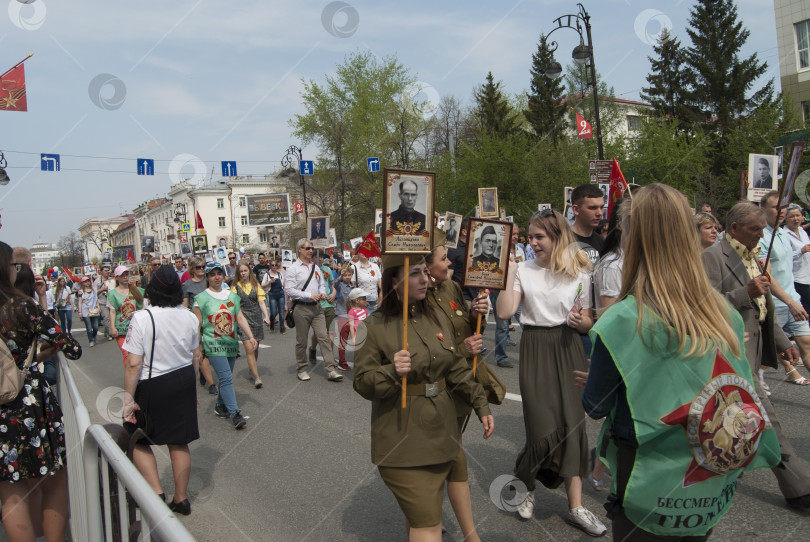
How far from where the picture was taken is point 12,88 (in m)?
15.1

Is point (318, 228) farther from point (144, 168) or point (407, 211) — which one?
point (144, 168)

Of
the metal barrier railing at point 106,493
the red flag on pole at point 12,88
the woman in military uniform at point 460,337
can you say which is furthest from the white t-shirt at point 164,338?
the red flag on pole at point 12,88

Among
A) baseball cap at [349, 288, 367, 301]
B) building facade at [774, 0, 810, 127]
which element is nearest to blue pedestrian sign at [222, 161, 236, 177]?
baseball cap at [349, 288, 367, 301]

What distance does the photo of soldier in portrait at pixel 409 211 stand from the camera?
11.1ft

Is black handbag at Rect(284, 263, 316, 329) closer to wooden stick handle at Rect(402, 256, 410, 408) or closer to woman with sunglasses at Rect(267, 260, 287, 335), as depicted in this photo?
wooden stick handle at Rect(402, 256, 410, 408)

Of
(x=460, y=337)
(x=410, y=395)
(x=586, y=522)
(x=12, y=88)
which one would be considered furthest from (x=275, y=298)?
(x=410, y=395)

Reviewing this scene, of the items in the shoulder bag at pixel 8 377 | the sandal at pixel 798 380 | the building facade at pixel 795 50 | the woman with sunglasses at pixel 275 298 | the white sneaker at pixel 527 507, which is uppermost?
the building facade at pixel 795 50

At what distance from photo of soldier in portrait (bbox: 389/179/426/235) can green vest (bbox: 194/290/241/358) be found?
15.1 ft

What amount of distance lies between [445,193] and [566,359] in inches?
1265

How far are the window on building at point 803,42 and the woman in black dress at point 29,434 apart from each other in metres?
39.8

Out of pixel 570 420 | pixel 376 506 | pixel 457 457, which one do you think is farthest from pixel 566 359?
pixel 376 506

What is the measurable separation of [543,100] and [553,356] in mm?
51316

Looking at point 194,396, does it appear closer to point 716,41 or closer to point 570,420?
point 570,420

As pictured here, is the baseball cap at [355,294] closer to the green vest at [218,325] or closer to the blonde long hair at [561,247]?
the green vest at [218,325]
